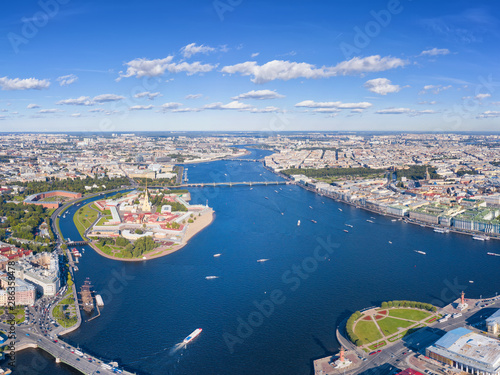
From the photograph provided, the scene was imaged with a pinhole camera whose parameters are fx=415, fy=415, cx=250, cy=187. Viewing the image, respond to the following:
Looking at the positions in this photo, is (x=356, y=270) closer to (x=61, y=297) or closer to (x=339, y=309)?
(x=339, y=309)

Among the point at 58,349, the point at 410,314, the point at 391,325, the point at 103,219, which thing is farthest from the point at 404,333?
the point at 103,219

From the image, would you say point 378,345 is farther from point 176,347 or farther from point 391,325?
point 176,347

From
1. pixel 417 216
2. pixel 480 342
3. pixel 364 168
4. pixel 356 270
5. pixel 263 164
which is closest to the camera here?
pixel 480 342

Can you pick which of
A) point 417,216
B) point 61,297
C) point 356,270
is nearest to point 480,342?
point 356,270

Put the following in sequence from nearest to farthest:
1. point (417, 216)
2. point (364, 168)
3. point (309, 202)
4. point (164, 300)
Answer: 1. point (164, 300)
2. point (417, 216)
3. point (309, 202)
4. point (364, 168)

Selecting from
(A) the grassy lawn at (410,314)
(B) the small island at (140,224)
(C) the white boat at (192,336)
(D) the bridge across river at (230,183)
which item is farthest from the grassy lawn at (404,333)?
(D) the bridge across river at (230,183)

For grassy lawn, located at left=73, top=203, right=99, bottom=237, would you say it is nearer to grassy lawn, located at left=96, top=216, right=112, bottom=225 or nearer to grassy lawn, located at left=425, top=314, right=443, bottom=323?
grassy lawn, located at left=96, top=216, right=112, bottom=225

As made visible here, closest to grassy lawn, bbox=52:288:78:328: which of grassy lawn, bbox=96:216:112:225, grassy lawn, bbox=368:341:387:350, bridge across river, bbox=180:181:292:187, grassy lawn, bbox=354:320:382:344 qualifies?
grassy lawn, bbox=354:320:382:344

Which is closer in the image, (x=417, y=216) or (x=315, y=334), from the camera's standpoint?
(x=315, y=334)
